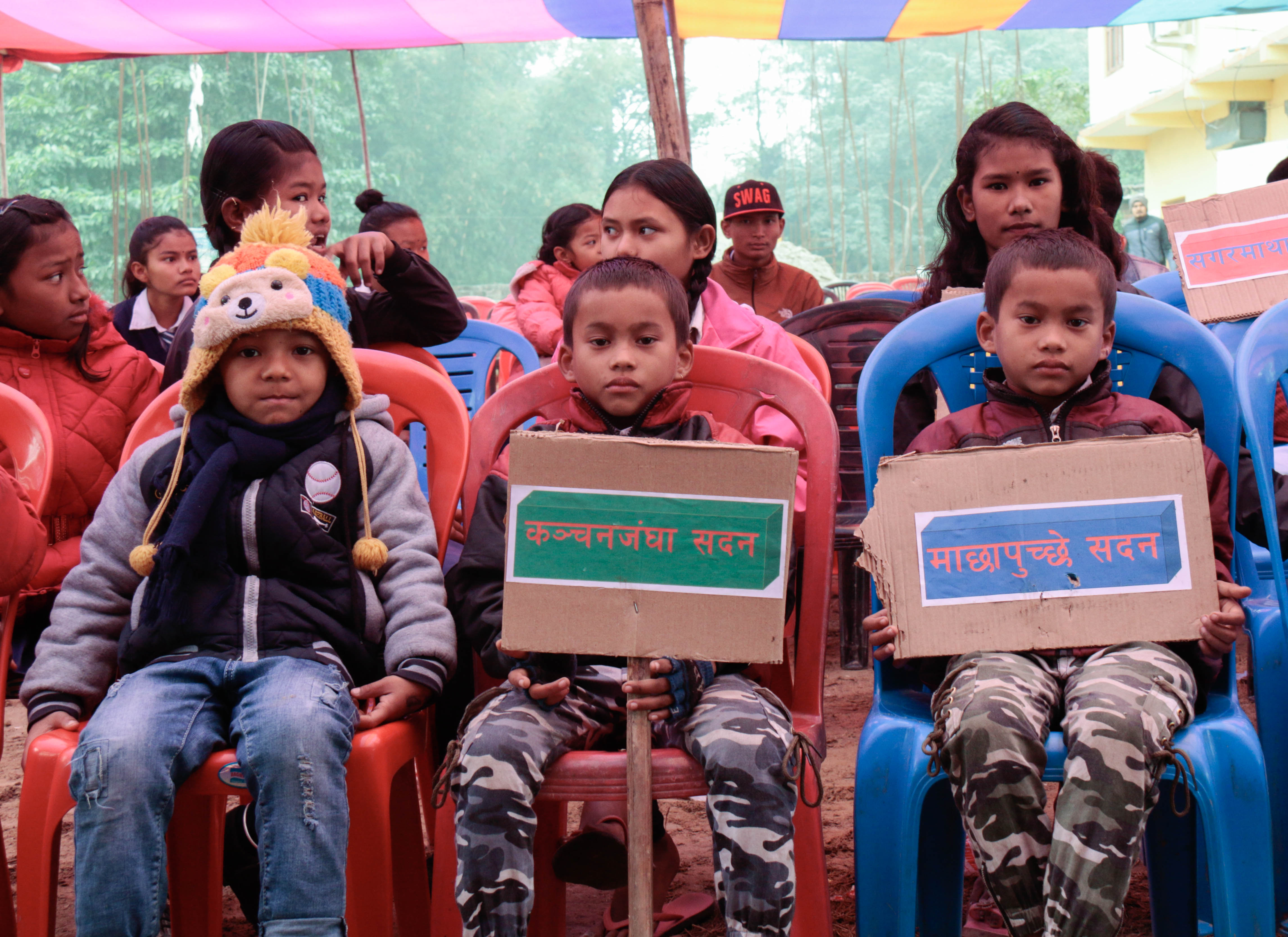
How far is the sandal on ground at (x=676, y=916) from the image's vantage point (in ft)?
6.72

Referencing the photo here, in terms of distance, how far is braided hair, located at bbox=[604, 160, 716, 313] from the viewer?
243cm

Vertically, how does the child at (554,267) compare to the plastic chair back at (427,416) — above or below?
above

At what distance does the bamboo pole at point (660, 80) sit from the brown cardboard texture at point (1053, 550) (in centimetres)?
430

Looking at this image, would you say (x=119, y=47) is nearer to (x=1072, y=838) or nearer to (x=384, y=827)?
(x=384, y=827)

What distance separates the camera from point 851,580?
146 inches

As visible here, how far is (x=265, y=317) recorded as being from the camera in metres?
1.87

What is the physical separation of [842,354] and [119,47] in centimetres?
607

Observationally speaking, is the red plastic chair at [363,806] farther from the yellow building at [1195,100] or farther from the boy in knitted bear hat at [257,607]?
the yellow building at [1195,100]

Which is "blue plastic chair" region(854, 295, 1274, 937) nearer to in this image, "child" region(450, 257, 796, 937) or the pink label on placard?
"child" region(450, 257, 796, 937)

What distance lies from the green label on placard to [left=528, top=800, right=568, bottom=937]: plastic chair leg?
542mm

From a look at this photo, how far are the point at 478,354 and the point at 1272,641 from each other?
8.46 ft

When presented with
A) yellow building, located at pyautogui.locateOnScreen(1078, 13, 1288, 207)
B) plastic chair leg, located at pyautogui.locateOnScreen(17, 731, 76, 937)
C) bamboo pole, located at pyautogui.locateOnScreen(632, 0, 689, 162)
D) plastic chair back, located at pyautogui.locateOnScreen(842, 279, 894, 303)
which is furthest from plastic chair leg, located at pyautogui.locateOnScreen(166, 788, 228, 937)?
yellow building, located at pyautogui.locateOnScreen(1078, 13, 1288, 207)

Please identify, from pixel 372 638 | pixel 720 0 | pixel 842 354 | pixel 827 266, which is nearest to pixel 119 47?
pixel 720 0

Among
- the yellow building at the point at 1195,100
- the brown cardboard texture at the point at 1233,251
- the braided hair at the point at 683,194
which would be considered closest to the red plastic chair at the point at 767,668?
the braided hair at the point at 683,194
